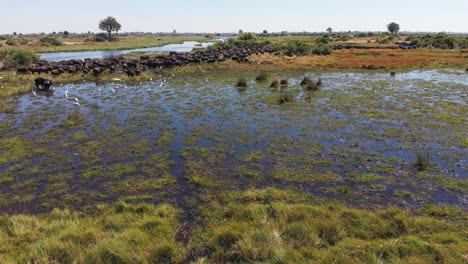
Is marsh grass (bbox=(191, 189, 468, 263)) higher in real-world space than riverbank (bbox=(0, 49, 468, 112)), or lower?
lower

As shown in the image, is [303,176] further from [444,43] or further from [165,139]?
[444,43]

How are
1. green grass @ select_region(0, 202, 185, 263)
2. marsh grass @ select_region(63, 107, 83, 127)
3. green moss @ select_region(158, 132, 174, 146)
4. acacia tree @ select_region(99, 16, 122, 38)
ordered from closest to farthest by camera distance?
1. green grass @ select_region(0, 202, 185, 263)
2. green moss @ select_region(158, 132, 174, 146)
3. marsh grass @ select_region(63, 107, 83, 127)
4. acacia tree @ select_region(99, 16, 122, 38)

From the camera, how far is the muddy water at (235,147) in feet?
27.5

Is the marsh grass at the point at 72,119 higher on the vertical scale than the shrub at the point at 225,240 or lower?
higher

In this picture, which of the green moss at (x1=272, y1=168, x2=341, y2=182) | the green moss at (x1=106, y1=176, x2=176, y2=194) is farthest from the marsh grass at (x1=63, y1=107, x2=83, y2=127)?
the green moss at (x1=272, y1=168, x2=341, y2=182)

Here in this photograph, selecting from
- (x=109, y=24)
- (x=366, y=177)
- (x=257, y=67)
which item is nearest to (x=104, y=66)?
(x=257, y=67)

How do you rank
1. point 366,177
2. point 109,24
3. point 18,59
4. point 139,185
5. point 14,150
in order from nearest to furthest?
1. point 139,185
2. point 366,177
3. point 14,150
4. point 18,59
5. point 109,24

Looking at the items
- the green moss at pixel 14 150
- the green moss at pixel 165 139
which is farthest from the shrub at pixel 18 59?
the green moss at pixel 165 139

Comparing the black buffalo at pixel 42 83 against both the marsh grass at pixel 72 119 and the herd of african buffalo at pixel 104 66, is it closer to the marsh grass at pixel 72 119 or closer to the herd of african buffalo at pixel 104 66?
the herd of african buffalo at pixel 104 66

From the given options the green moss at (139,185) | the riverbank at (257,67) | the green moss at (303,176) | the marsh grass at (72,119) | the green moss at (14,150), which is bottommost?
the green moss at (139,185)

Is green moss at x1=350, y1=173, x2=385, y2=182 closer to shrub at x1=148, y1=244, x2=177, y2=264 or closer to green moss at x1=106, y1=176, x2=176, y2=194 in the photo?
green moss at x1=106, y1=176, x2=176, y2=194

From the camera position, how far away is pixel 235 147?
11648 millimetres

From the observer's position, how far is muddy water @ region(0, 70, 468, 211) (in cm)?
838

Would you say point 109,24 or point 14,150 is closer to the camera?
point 14,150
